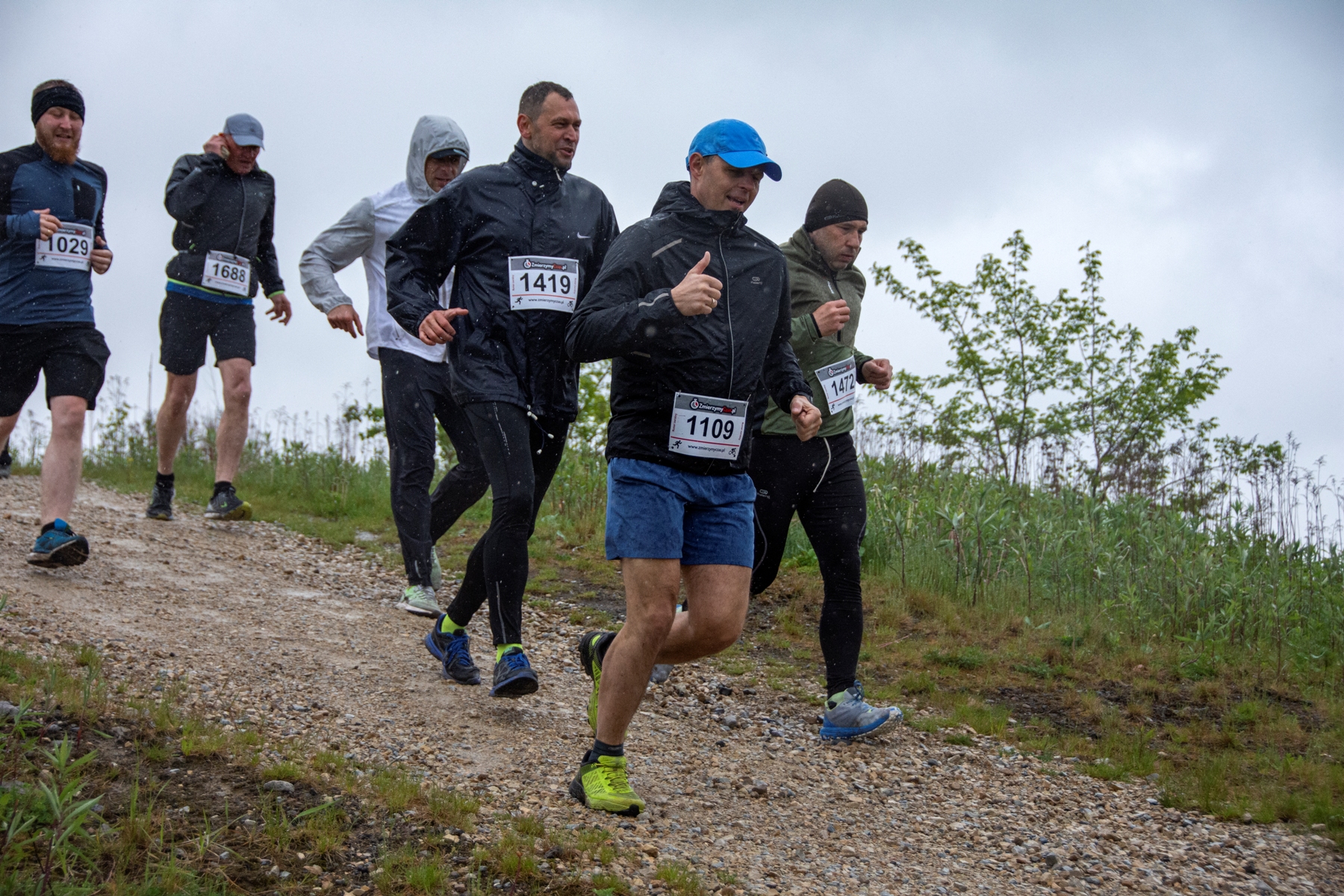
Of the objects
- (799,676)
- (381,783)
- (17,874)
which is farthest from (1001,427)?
(17,874)

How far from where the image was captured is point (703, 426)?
140 inches

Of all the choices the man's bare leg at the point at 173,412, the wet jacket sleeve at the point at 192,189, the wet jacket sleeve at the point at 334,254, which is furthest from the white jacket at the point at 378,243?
the man's bare leg at the point at 173,412

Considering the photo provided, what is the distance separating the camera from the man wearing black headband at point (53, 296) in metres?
5.75

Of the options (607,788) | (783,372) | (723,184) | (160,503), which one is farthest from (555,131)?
(160,503)

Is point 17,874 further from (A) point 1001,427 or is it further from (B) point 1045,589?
(A) point 1001,427

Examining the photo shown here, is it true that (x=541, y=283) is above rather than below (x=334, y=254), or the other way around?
below

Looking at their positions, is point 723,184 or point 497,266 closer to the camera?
point 723,184

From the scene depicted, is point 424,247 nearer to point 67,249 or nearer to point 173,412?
point 67,249

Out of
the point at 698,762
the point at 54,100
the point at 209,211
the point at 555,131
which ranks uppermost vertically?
the point at 54,100

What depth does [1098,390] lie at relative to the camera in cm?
1299

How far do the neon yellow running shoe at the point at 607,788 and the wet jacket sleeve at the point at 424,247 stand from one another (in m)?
1.94

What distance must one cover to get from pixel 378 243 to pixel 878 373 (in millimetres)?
2945

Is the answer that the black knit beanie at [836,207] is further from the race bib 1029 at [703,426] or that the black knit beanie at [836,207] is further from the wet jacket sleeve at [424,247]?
the race bib 1029 at [703,426]

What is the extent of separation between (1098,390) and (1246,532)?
5.01m
